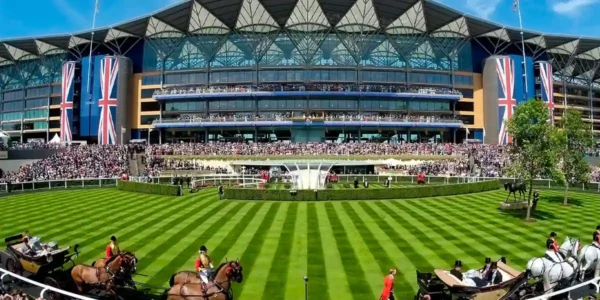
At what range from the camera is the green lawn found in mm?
15992

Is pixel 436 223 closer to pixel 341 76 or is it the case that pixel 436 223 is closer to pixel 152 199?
pixel 152 199

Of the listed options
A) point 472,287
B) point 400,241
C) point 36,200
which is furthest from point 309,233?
point 36,200

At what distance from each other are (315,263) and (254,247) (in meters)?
3.86

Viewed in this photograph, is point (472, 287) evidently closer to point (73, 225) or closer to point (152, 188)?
point (73, 225)

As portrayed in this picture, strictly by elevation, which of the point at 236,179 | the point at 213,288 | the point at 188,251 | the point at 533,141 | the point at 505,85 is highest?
the point at 505,85

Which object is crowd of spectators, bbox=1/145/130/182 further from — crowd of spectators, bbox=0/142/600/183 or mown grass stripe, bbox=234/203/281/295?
mown grass stripe, bbox=234/203/281/295

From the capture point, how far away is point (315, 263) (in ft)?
57.1

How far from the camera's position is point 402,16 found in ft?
261

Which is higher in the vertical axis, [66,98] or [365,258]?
[66,98]

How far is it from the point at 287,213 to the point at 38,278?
1818cm

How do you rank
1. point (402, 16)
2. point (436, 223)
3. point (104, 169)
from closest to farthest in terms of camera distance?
point (436, 223) → point (104, 169) → point (402, 16)

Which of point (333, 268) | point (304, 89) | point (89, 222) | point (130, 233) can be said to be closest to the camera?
point (333, 268)

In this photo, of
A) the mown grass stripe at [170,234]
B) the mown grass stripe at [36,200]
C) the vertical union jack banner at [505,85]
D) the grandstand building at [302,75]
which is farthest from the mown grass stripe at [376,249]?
the vertical union jack banner at [505,85]

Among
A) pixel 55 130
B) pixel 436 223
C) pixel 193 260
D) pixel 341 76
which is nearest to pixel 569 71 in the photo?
pixel 341 76
